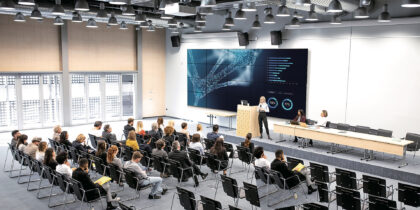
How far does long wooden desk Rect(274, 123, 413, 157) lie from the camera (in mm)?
10195

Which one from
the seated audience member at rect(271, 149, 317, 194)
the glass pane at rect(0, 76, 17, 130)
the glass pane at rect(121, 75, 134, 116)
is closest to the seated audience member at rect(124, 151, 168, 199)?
the seated audience member at rect(271, 149, 317, 194)

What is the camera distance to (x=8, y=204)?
808 centimetres

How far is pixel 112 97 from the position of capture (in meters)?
18.9

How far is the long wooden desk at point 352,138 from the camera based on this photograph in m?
10.2

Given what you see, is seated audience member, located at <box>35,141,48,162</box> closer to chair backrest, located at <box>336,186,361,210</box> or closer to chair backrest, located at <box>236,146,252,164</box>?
chair backrest, located at <box>236,146,252,164</box>

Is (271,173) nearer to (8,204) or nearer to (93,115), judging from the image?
(8,204)

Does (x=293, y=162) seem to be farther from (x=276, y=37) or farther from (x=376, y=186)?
(x=276, y=37)

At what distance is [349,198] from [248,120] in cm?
740

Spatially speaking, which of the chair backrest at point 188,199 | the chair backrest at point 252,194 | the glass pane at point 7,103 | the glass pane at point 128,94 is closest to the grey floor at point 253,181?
the chair backrest at point 252,194

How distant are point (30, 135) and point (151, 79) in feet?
22.1

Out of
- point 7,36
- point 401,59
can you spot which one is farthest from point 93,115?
point 401,59

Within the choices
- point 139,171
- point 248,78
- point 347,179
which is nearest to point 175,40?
point 248,78

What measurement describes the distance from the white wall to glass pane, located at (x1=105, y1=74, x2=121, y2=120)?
7.87 meters

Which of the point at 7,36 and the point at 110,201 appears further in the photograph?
the point at 7,36
